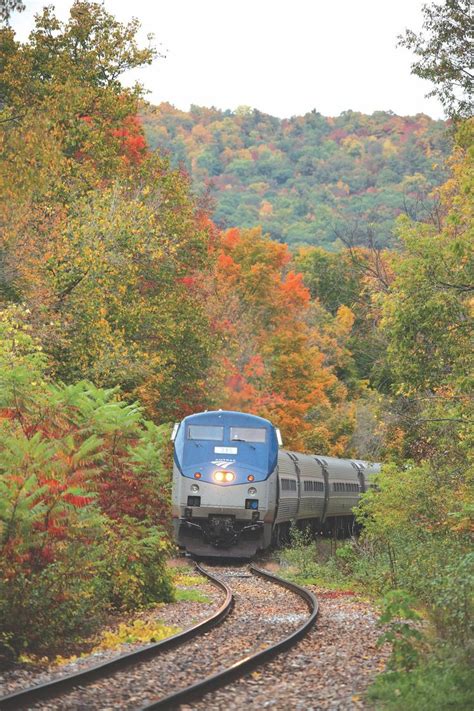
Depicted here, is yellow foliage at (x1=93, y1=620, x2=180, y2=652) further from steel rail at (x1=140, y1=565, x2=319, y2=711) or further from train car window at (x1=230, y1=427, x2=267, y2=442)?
train car window at (x1=230, y1=427, x2=267, y2=442)

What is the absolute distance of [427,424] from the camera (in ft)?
80.9

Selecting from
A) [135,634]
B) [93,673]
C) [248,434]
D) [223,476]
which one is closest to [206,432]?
[248,434]

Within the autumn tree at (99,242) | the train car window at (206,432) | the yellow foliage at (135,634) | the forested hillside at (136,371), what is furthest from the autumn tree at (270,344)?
the yellow foliage at (135,634)

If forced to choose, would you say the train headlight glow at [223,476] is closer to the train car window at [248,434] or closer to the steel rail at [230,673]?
the train car window at [248,434]

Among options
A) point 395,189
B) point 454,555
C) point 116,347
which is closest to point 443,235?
point 454,555

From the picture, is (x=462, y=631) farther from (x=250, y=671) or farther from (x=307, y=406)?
(x=307, y=406)

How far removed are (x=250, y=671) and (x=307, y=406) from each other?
49154 millimetres

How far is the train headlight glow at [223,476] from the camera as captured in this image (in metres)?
28.6

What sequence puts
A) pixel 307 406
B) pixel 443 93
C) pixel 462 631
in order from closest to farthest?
pixel 462 631
pixel 443 93
pixel 307 406

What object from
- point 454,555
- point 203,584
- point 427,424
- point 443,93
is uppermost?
point 443,93

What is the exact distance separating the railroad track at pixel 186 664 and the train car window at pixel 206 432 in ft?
35.7

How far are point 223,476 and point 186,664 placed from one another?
663 inches

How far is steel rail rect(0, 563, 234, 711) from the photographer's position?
9258mm

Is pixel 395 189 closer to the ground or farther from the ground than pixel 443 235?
farther from the ground
